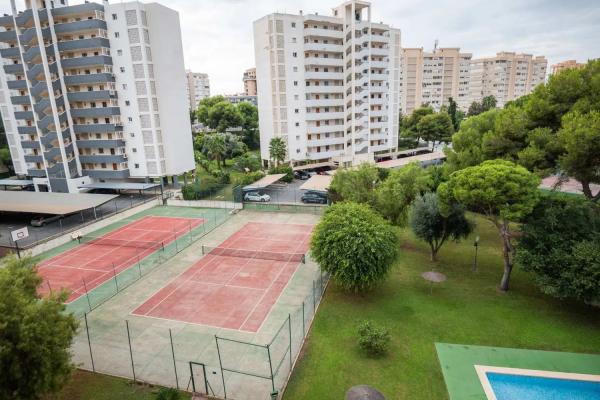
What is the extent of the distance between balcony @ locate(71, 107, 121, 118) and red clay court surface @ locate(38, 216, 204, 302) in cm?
1660

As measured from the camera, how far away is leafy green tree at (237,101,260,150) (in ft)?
239

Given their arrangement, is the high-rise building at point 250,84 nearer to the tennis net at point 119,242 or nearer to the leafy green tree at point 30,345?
the tennis net at point 119,242

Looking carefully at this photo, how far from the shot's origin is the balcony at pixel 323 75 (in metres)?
50.8

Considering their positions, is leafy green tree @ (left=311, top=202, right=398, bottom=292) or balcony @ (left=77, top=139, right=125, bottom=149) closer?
leafy green tree @ (left=311, top=202, right=398, bottom=292)

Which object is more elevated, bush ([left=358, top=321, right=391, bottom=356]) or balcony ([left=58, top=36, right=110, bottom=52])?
balcony ([left=58, top=36, right=110, bottom=52])

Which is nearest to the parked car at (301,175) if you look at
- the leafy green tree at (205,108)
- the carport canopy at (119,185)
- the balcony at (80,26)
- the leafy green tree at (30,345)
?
the carport canopy at (119,185)

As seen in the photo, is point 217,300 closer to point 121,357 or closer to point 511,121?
point 121,357

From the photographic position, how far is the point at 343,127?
55.4 m

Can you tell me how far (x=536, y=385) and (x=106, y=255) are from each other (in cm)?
2658

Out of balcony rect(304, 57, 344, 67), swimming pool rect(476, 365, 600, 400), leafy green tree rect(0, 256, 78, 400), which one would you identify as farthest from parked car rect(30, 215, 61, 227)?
swimming pool rect(476, 365, 600, 400)

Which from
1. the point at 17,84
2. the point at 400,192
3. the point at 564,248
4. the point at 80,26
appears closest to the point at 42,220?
the point at 17,84

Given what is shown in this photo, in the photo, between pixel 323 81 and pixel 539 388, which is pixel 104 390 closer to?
pixel 539 388

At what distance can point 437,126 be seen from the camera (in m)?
65.5

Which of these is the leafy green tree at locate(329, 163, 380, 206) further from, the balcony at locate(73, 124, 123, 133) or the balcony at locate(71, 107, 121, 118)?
the balcony at locate(71, 107, 121, 118)
